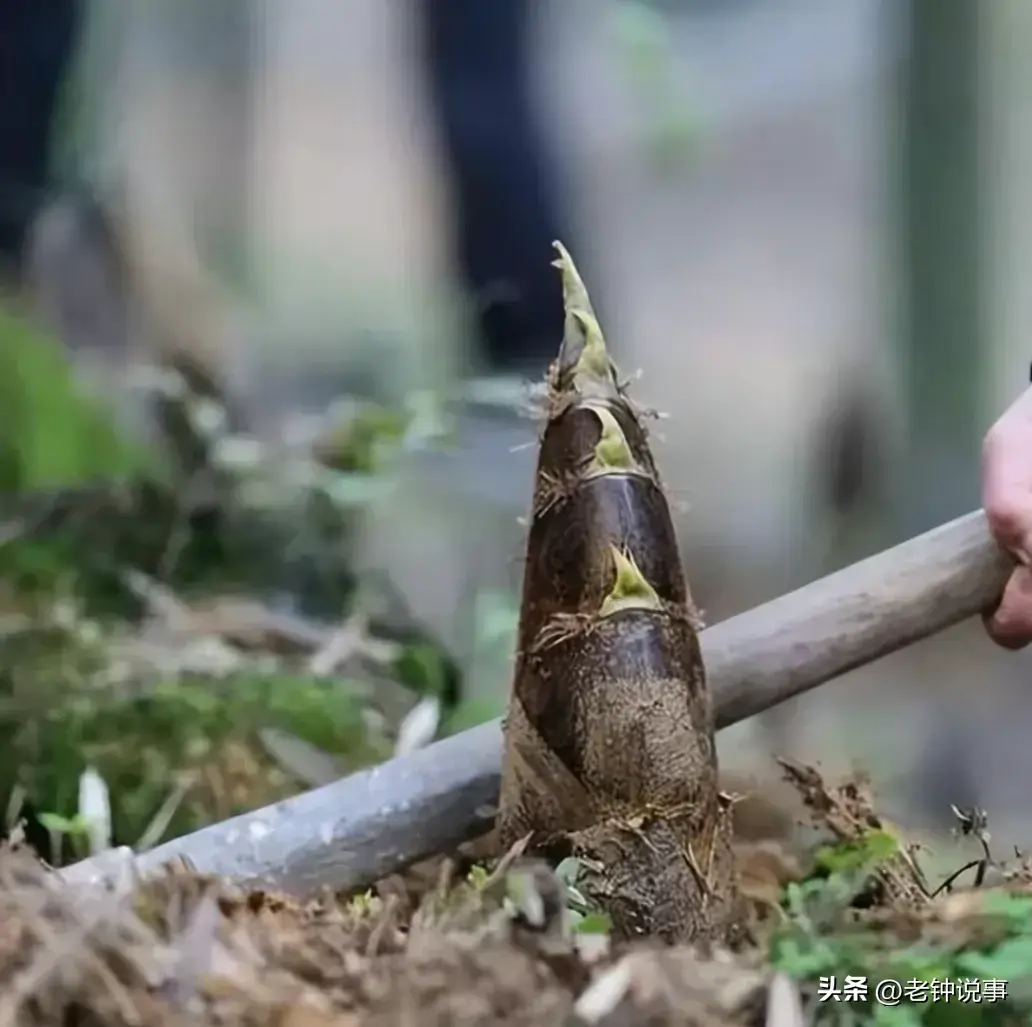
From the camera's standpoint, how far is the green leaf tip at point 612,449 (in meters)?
0.78

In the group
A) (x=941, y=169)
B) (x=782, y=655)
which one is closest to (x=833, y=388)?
(x=941, y=169)

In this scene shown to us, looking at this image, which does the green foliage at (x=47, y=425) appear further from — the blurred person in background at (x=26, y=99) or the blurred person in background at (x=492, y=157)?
the blurred person in background at (x=492, y=157)

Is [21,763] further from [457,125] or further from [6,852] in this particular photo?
[457,125]

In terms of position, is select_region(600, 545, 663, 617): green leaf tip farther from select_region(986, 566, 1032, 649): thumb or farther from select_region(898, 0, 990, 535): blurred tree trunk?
select_region(898, 0, 990, 535): blurred tree trunk

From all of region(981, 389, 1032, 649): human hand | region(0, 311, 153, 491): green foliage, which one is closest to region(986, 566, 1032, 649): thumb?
region(981, 389, 1032, 649): human hand

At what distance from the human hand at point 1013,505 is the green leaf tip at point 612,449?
0.89ft

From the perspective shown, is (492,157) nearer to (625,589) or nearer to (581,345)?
(581,345)

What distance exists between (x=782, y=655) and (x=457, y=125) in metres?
1.07

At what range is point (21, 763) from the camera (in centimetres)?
128

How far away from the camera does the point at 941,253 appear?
1.50 metres

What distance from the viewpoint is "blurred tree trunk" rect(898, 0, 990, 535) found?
4.79 ft

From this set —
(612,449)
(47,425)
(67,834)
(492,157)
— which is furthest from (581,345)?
(47,425)

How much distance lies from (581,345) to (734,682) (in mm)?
258

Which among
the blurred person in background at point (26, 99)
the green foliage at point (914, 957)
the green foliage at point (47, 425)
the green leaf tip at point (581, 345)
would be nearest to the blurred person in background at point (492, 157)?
the blurred person in background at point (26, 99)
